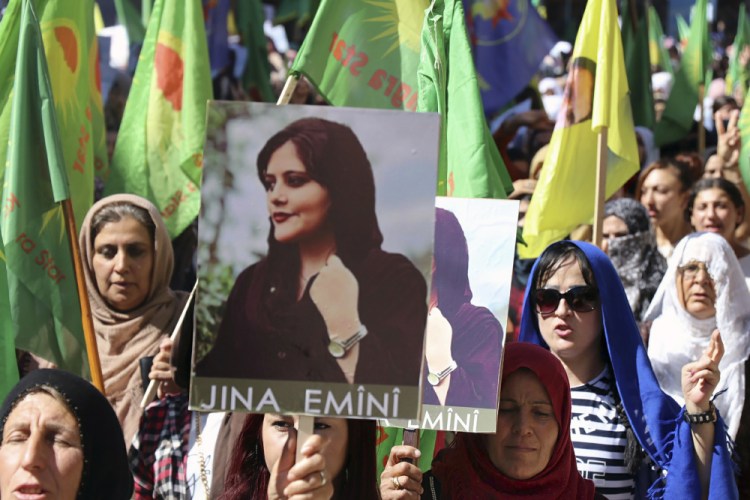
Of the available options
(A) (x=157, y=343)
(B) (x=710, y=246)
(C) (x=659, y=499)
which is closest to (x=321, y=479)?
(C) (x=659, y=499)

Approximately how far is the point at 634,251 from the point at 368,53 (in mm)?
1606

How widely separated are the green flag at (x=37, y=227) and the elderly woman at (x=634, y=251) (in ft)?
8.02

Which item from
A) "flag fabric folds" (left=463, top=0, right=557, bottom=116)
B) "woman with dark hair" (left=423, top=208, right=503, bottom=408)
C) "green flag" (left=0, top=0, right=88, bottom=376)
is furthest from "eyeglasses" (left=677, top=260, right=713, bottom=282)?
"flag fabric folds" (left=463, top=0, right=557, bottom=116)

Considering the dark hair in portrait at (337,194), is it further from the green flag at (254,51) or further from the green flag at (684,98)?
the green flag at (254,51)

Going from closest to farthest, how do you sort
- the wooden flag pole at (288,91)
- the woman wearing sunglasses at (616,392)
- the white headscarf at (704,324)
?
the woman wearing sunglasses at (616,392) < the wooden flag pole at (288,91) < the white headscarf at (704,324)

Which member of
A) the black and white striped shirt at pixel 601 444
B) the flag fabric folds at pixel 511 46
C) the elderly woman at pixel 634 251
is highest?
the flag fabric folds at pixel 511 46

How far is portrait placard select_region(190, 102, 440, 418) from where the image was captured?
267 centimetres

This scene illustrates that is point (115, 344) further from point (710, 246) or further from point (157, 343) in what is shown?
point (710, 246)

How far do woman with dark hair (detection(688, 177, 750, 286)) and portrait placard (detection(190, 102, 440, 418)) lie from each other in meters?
3.59

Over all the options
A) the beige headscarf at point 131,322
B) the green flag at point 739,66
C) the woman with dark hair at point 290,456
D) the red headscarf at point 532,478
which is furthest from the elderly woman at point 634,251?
the green flag at point 739,66

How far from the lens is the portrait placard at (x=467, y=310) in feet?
10.8

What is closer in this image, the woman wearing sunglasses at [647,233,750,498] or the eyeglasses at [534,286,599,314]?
the eyeglasses at [534,286,599,314]

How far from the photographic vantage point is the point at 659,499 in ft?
12.4

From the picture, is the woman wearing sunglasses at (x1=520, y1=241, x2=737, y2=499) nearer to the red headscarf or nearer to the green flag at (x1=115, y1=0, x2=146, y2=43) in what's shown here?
the red headscarf
